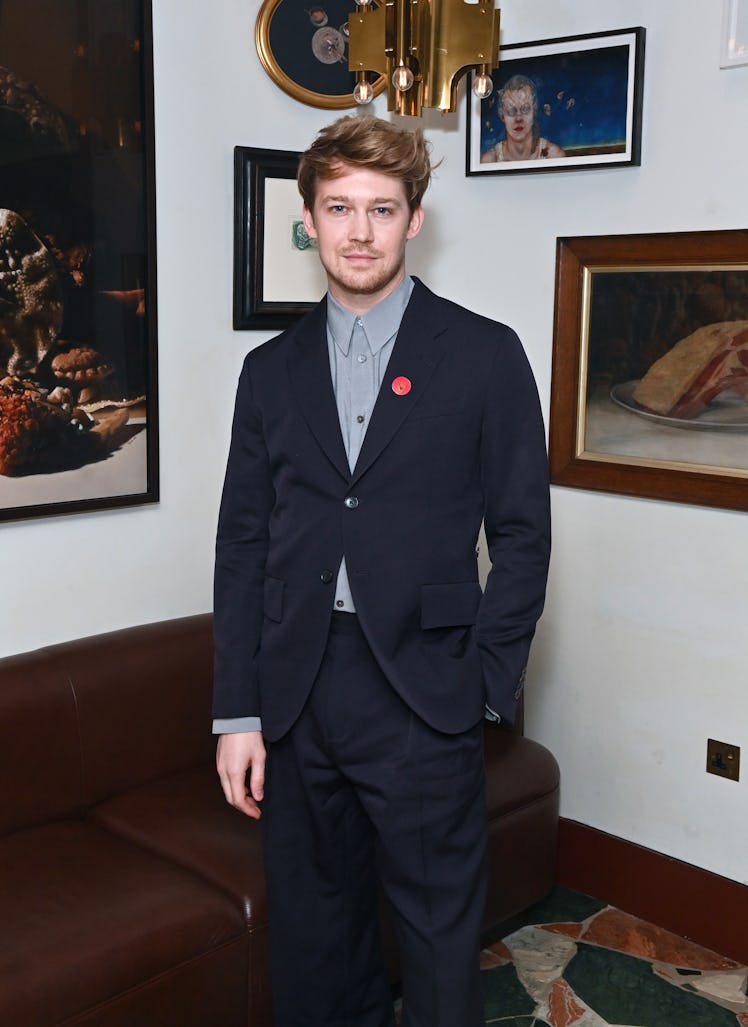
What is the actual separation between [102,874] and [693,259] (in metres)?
1.92

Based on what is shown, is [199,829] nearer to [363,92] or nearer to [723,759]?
[723,759]

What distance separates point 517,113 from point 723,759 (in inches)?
68.0

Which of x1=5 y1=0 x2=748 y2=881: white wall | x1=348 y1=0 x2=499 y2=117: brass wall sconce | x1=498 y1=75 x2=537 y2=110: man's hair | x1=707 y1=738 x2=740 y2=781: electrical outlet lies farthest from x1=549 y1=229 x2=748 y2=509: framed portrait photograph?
→ x1=707 y1=738 x2=740 y2=781: electrical outlet

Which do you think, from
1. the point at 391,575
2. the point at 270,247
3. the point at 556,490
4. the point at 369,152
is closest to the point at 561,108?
the point at 270,247

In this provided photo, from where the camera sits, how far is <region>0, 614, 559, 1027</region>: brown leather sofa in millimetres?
2051

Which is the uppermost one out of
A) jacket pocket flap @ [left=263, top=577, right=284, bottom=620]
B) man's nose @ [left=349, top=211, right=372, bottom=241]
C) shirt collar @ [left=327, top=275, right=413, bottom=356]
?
man's nose @ [left=349, top=211, right=372, bottom=241]

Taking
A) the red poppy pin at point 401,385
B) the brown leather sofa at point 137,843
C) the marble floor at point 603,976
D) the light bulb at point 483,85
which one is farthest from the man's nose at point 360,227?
the marble floor at point 603,976

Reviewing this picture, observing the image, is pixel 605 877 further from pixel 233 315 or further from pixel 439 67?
pixel 439 67

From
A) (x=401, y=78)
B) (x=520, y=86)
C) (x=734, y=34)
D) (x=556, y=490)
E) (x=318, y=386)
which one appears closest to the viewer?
(x=318, y=386)

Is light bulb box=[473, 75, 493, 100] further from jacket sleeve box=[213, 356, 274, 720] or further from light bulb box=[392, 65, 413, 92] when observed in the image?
jacket sleeve box=[213, 356, 274, 720]

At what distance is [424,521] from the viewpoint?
2002mm

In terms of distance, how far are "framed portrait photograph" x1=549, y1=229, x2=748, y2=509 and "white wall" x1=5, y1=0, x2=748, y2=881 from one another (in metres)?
0.05

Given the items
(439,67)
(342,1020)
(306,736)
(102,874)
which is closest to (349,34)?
(439,67)

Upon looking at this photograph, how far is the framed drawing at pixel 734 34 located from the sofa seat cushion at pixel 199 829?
2.02 m
